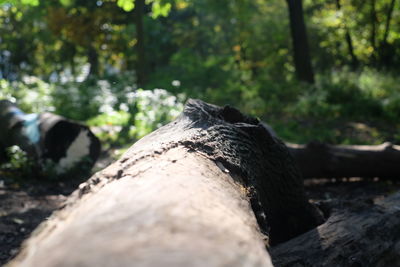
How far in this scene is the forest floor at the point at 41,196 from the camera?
14.2 ft

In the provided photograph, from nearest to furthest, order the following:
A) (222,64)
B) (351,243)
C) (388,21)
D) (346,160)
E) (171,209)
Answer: (171,209) → (351,243) → (346,160) → (222,64) → (388,21)

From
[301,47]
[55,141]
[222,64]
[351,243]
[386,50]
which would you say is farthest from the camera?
[386,50]

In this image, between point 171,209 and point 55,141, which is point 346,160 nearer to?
point 55,141

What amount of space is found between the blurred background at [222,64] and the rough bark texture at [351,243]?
11.3ft

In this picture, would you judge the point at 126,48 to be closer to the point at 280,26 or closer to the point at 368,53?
the point at 280,26

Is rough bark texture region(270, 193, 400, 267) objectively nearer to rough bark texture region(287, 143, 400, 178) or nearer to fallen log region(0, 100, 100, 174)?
rough bark texture region(287, 143, 400, 178)

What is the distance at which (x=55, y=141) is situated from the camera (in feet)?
20.2

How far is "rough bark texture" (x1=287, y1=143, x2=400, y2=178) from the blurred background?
2278 mm

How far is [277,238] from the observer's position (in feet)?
11.3

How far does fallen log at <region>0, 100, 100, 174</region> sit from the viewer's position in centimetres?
595

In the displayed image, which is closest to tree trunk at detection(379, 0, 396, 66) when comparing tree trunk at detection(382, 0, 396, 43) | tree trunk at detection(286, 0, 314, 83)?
tree trunk at detection(382, 0, 396, 43)

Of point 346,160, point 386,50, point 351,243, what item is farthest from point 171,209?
point 386,50

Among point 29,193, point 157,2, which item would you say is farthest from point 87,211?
point 157,2

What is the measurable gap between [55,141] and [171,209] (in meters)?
5.00
